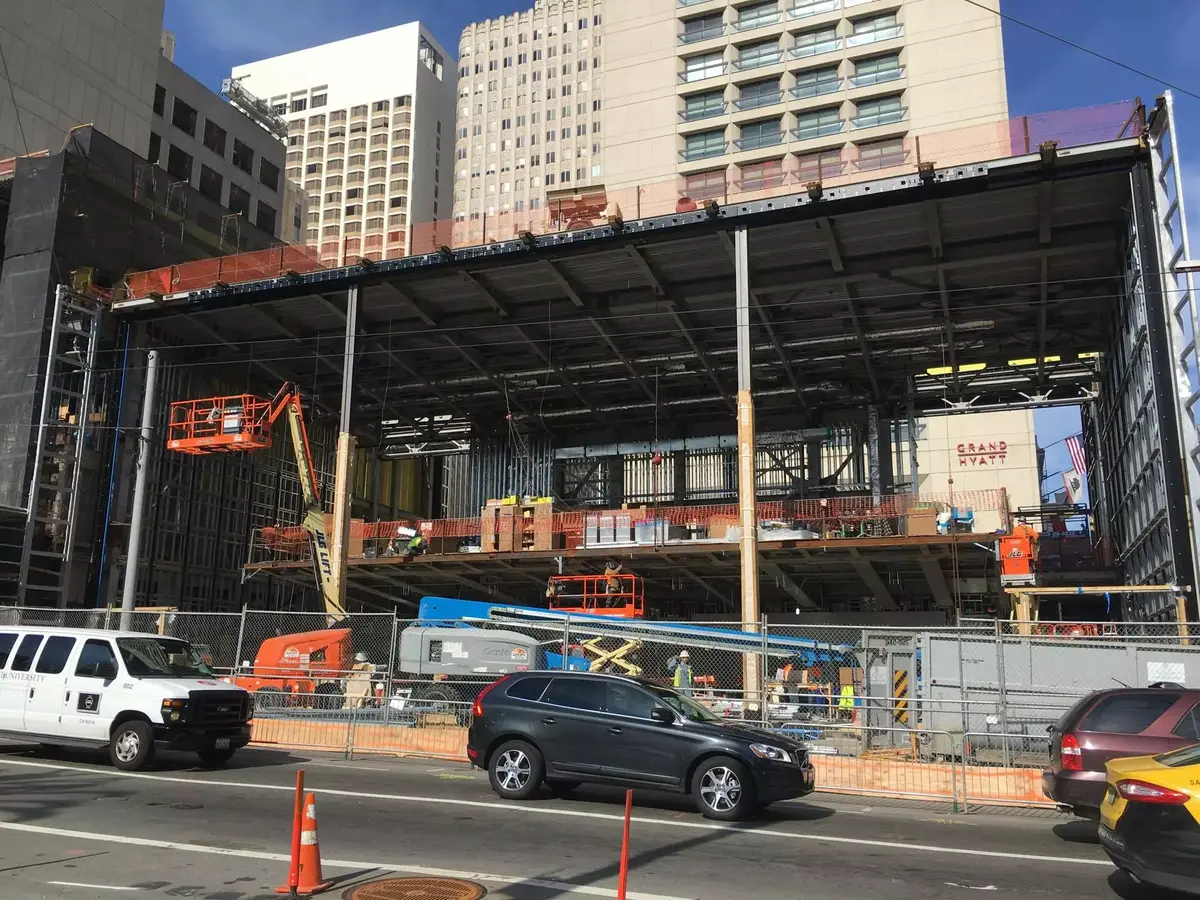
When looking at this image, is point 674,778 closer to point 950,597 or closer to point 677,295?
point 677,295

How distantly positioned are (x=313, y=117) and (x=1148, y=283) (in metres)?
129

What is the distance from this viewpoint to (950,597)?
3634 centimetres

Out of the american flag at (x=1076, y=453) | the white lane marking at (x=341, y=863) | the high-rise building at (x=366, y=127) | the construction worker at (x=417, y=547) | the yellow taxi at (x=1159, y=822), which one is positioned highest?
the high-rise building at (x=366, y=127)

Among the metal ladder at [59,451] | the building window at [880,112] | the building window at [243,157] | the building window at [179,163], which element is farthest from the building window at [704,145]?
the metal ladder at [59,451]

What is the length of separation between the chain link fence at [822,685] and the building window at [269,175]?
2007 inches

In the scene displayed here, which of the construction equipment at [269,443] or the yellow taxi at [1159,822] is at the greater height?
the construction equipment at [269,443]

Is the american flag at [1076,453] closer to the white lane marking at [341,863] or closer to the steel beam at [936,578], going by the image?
the steel beam at [936,578]

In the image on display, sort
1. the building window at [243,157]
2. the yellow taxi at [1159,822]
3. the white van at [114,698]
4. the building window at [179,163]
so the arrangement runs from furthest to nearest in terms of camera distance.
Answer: the building window at [243,157] < the building window at [179,163] < the white van at [114,698] < the yellow taxi at [1159,822]

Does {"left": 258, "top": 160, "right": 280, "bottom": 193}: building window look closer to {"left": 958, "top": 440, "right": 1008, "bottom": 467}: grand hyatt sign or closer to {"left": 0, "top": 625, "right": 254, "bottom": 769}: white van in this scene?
{"left": 958, "top": 440, "right": 1008, "bottom": 467}: grand hyatt sign

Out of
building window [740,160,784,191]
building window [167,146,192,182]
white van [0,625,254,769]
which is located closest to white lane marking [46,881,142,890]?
white van [0,625,254,769]

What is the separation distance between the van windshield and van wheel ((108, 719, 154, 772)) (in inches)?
28.5

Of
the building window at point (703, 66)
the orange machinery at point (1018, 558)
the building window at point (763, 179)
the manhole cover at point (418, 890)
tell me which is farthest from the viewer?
the building window at point (703, 66)

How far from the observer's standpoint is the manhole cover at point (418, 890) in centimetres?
689

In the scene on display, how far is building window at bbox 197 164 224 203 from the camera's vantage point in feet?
203
